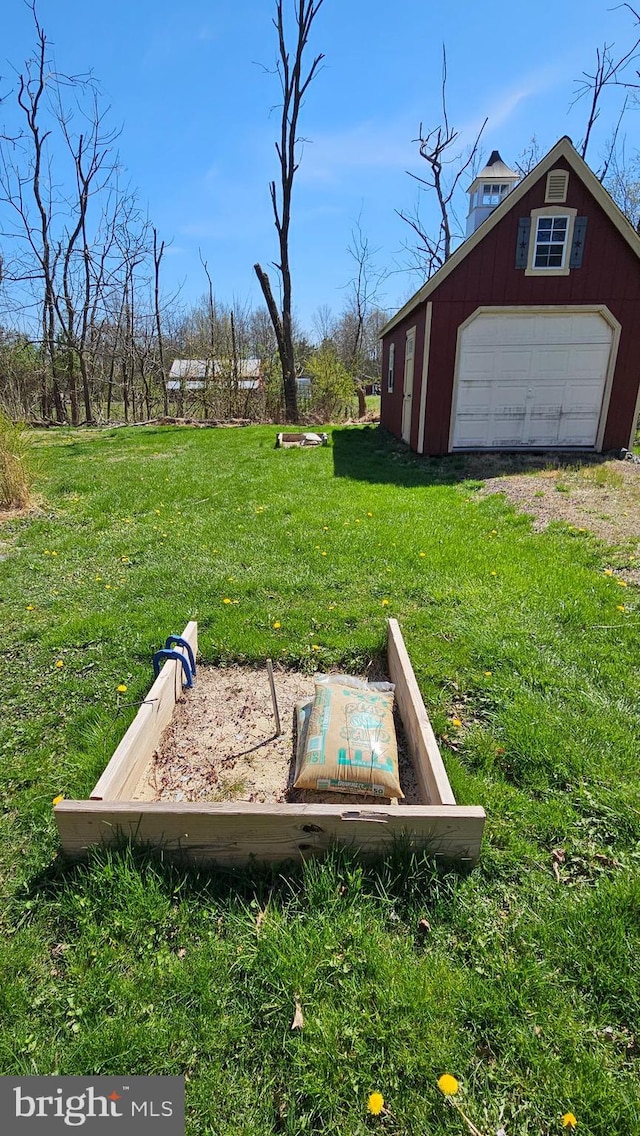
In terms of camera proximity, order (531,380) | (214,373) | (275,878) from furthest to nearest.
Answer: (214,373)
(531,380)
(275,878)

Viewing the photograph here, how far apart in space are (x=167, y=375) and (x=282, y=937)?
20.8 metres

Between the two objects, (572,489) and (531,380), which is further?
(531,380)

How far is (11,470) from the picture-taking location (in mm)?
6895

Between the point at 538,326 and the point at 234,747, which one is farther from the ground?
the point at 538,326

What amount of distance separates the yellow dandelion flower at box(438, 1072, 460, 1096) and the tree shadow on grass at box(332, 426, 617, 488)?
7.48m

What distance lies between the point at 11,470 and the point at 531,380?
29.2 feet

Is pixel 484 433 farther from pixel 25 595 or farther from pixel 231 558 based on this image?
pixel 25 595

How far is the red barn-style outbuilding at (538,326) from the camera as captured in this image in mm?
9398

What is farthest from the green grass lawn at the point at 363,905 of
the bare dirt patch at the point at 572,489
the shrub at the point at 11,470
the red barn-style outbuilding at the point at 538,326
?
the red barn-style outbuilding at the point at 538,326

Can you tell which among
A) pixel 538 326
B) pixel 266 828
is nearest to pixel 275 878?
pixel 266 828

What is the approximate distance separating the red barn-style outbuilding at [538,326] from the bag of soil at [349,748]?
29.1 ft

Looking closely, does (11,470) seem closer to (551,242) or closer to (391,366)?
(551,242)

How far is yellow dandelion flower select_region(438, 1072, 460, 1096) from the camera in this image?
4.33ft

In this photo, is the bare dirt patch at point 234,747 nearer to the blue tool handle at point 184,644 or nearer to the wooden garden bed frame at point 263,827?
the blue tool handle at point 184,644
